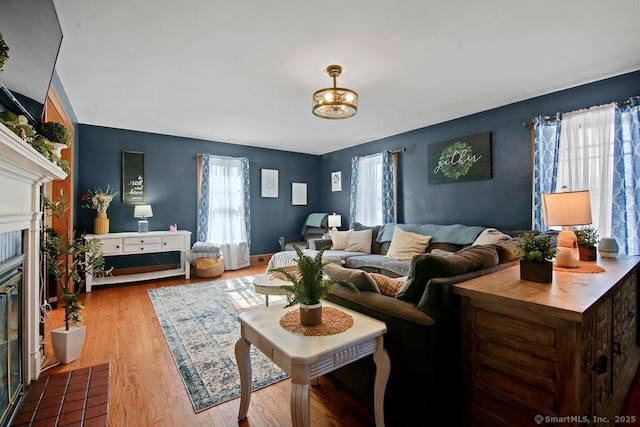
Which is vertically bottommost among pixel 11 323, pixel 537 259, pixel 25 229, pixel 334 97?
pixel 11 323

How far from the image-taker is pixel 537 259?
1716 mm

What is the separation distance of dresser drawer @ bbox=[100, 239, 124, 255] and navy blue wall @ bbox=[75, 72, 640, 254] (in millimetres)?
439

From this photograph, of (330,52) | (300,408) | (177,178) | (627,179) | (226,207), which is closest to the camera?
(300,408)

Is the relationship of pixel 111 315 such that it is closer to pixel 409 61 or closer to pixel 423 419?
pixel 423 419

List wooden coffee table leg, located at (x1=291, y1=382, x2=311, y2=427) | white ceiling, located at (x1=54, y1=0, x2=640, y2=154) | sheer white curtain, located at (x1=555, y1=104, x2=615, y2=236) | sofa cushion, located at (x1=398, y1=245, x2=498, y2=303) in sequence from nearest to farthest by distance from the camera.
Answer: wooden coffee table leg, located at (x1=291, y1=382, x2=311, y2=427), sofa cushion, located at (x1=398, y1=245, x2=498, y2=303), white ceiling, located at (x1=54, y1=0, x2=640, y2=154), sheer white curtain, located at (x1=555, y1=104, x2=615, y2=236)

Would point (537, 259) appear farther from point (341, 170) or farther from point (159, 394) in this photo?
point (341, 170)

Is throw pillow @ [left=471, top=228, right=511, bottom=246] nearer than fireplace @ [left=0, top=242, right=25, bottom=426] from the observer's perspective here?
No

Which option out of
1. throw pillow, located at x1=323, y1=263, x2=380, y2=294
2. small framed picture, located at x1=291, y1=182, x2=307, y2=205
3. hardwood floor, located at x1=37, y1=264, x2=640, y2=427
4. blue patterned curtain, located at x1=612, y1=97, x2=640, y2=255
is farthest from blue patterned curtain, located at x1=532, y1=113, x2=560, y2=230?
small framed picture, located at x1=291, y1=182, x2=307, y2=205

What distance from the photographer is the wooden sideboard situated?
125cm

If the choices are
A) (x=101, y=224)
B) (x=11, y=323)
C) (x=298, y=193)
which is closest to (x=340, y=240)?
(x=298, y=193)

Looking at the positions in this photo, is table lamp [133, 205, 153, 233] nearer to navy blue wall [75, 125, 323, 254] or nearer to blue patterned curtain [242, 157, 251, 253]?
navy blue wall [75, 125, 323, 254]

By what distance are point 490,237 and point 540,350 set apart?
239 centimetres

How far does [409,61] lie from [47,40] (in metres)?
2.65

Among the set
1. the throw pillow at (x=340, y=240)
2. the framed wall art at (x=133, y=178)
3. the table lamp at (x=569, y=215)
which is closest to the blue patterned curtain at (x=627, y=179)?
the table lamp at (x=569, y=215)
